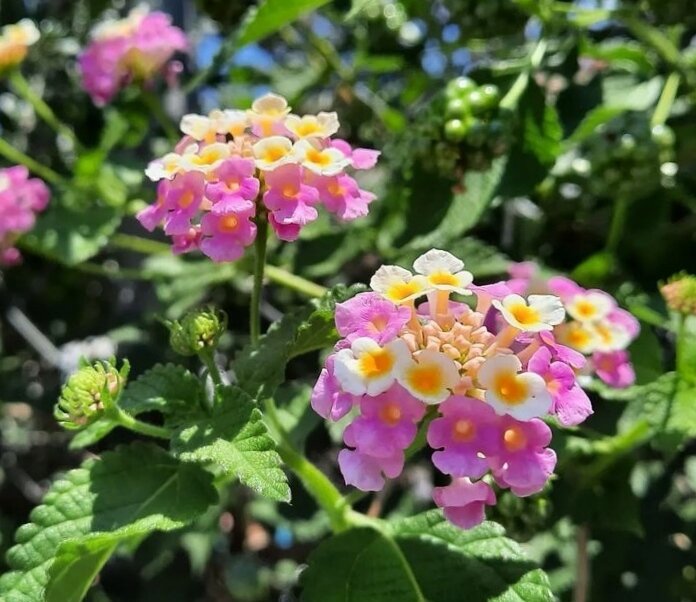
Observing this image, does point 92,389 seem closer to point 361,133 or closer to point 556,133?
point 556,133

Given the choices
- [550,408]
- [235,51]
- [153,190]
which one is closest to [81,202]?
[153,190]

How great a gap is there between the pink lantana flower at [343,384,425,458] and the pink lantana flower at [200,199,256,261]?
180 mm

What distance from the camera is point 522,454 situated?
2.00ft

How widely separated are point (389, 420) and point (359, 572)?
0.21 meters

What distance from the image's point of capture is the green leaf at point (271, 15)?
3.24 feet

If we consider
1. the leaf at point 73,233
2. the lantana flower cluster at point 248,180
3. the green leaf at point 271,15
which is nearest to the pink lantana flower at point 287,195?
the lantana flower cluster at point 248,180

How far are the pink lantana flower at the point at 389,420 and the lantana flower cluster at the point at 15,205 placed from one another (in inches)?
30.0

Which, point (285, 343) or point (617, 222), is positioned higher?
point (285, 343)

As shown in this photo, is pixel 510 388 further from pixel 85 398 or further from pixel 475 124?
pixel 475 124

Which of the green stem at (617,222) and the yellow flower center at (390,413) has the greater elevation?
the yellow flower center at (390,413)

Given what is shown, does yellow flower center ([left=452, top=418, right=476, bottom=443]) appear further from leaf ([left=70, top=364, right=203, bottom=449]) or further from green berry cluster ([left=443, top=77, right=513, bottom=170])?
green berry cluster ([left=443, top=77, right=513, bottom=170])

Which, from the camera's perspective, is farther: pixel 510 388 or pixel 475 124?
pixel 475 124

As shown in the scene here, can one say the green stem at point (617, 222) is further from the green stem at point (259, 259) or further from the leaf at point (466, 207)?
the green stem at point (259, 259)

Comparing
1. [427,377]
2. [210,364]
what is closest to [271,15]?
[210,364]
